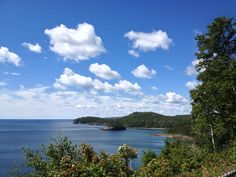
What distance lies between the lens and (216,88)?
23.9 m

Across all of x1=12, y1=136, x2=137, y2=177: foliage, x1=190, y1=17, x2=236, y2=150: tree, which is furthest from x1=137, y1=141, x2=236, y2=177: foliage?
x1=190, y1=17, x2=236, y2=150: tree

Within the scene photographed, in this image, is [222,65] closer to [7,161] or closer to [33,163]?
[33,163]

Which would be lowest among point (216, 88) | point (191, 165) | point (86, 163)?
point (191, 165)

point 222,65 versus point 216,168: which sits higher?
point 222,65

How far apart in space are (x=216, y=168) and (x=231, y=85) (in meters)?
12.0

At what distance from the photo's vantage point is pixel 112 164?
34.4 feet

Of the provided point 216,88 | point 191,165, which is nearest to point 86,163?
point 191,165

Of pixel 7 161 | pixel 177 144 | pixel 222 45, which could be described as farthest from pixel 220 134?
pixel 7 161

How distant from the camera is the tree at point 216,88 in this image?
24.1 m

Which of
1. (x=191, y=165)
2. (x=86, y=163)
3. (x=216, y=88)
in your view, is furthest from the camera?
(x=216, y=88)

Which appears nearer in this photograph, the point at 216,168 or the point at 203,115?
the point at 216,168

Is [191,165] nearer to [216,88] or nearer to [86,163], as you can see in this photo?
[86,163]

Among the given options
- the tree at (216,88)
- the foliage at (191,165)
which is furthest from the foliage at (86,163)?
the tree at (216,88)

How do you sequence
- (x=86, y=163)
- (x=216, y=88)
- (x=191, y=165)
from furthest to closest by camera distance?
(x=216, y=88), (x=191, y=165), (x=86, y=163)
